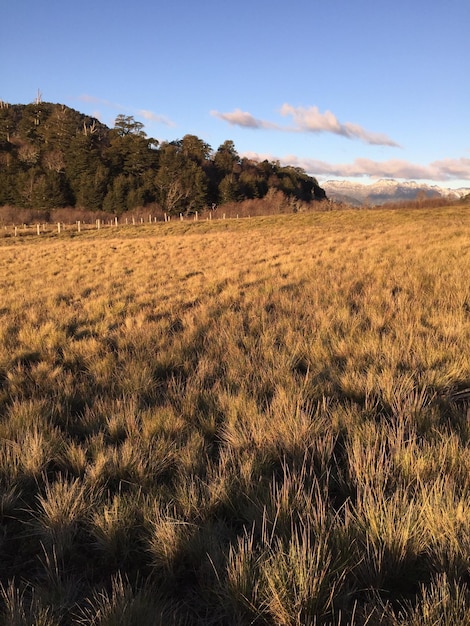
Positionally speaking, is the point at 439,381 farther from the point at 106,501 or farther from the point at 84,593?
the point at 84,593

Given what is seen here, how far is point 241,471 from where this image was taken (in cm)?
235

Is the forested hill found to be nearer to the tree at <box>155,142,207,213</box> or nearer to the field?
the tree at <box>155,142,207,213</box>

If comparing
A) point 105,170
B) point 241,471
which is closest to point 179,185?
point 105,170

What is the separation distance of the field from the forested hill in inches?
2371

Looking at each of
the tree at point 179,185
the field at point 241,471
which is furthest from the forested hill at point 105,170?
the field at point 241,471

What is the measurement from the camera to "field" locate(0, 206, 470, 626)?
5.24ft

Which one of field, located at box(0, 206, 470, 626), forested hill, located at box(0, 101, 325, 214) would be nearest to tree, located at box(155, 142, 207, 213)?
forested hill, located at box(0, 101, 325, 214)

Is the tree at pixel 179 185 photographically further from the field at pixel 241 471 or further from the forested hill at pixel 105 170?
the field at pixel 241 471

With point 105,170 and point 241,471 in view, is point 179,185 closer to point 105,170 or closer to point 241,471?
point 105,170

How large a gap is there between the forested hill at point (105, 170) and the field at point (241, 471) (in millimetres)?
60226

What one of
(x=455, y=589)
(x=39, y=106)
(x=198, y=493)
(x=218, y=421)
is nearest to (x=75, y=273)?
(x=218, y=421)

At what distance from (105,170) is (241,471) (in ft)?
224

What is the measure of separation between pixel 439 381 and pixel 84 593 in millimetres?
3160

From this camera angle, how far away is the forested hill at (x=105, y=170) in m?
61.0
